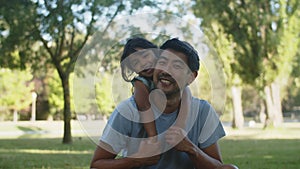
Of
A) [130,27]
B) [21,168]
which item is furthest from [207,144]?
[21,168]

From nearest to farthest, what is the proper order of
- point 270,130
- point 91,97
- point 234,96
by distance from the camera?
point 91,97 → point 270,130 → point 234,96

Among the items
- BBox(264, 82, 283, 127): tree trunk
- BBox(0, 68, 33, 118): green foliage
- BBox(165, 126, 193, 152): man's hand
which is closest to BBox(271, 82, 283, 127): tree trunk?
BBox(264, 82, 283, 127): tree trunk

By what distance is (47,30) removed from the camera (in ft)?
57.8

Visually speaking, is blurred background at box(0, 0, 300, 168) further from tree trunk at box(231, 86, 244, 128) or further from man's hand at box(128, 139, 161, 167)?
man's hand at box(128, 139, 161, 167)

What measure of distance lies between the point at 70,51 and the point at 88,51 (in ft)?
→ 50.9

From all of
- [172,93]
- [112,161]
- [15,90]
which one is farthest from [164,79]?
[15,90]

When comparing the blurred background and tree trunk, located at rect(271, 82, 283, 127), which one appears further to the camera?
tree trunk, located at rect(271, 82, 283, 127)

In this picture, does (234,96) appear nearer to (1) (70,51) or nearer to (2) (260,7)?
(2) (260,7)

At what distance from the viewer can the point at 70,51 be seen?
62.0 feet

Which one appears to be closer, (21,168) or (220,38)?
(21,168)

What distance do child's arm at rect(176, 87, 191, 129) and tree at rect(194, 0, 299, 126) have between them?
2344 centimetres

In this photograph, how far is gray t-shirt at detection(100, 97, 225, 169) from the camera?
3189 mm

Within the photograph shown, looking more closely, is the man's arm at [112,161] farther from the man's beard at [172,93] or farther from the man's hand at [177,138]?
the man's beard at [172,93]

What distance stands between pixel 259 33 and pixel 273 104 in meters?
5.44
